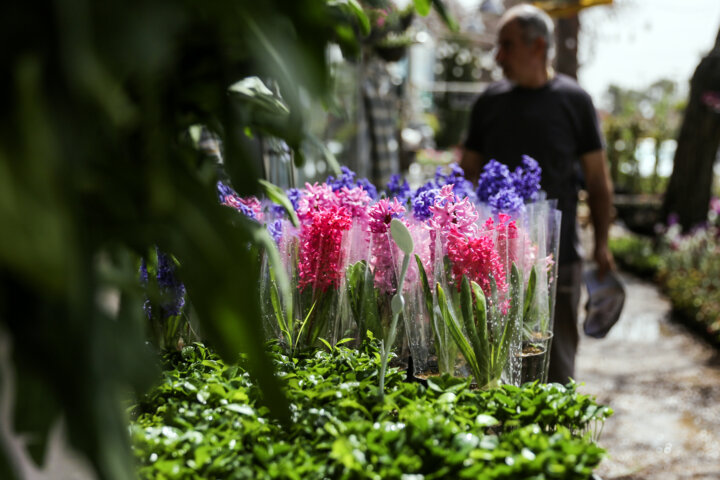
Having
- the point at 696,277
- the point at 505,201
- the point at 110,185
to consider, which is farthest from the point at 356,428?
the point at 696,277

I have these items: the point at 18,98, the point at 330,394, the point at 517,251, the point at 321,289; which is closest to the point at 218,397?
the point at 330,394

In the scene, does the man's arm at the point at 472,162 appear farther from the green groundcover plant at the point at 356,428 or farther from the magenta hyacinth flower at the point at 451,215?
the green groundcover plant at the point at 356,428

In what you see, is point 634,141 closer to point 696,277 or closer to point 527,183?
point 696,277

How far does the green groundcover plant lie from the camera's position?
3.17 ft

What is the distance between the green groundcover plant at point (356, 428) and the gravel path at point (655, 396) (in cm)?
157

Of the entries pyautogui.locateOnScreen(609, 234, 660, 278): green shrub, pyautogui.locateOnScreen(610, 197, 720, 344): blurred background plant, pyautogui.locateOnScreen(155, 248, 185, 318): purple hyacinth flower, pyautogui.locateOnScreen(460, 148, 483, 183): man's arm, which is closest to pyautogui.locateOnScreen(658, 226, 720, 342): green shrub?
pyautogui.locateOnScreen(610, 197, 720, 344): blurred background plant

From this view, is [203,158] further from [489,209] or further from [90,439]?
[489,209]

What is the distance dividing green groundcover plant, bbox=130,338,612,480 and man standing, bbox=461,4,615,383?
171 cm

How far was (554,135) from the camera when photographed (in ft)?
9.43

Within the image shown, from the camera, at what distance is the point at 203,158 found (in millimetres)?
755

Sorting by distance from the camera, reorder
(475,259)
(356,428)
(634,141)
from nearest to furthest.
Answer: (356,428) → (475,259) → (634,141)

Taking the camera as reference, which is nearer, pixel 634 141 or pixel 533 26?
pixel 533 26

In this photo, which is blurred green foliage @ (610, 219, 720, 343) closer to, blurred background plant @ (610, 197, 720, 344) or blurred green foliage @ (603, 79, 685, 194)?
blurred background plant @ (610, 197, 720, 344)

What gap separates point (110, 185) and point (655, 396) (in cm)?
443
